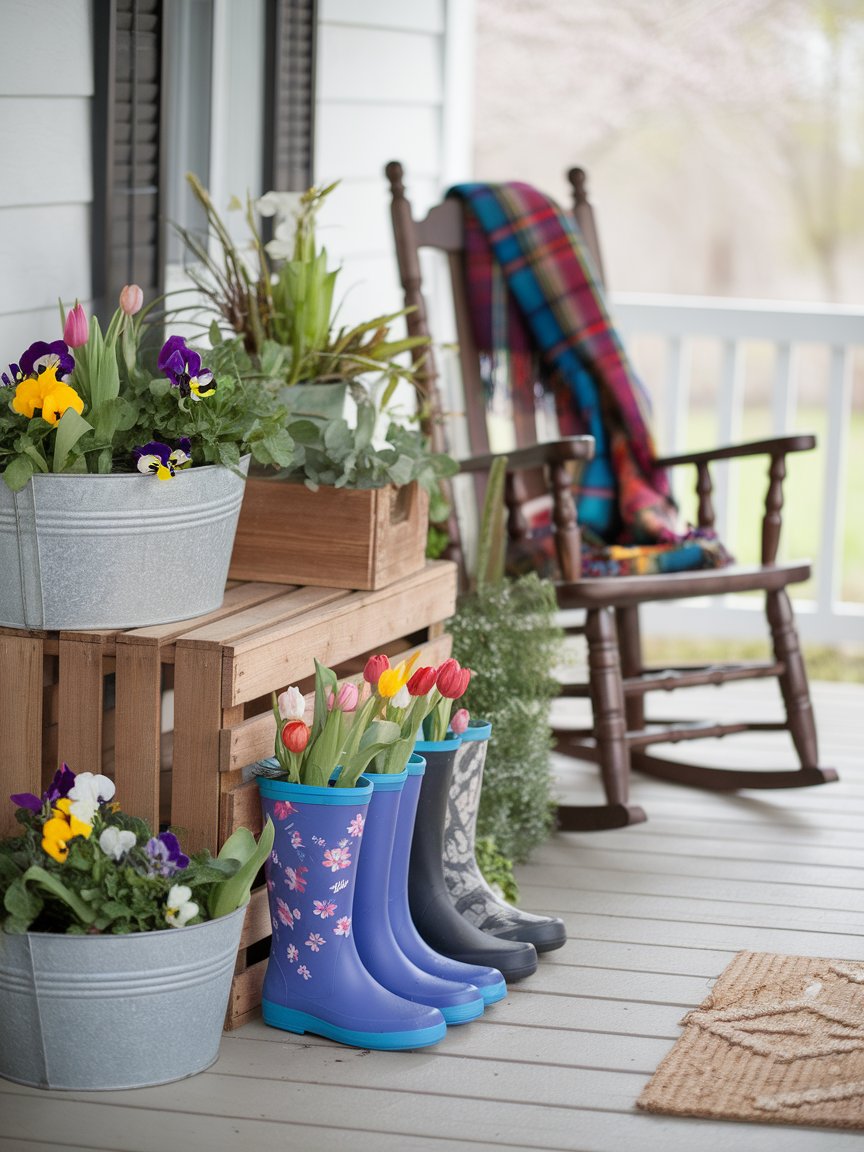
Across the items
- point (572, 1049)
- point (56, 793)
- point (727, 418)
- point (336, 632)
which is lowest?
point (572, 1049)

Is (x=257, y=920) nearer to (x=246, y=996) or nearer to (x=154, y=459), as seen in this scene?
(x=246, y=996)

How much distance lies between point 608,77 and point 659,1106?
7.95m

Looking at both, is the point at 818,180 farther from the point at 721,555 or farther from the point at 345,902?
the point at 345,902

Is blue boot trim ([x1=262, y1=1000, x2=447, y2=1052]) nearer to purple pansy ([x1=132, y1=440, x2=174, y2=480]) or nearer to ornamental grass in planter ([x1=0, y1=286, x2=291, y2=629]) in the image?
ornamental grass in planter ([x1=0, y1=286, x2=291, y2=629])

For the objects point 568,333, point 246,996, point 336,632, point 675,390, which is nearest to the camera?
point 246,996

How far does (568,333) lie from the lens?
3268 mm

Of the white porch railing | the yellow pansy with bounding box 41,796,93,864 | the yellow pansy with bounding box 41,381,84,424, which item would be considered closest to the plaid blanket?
the white porch railing

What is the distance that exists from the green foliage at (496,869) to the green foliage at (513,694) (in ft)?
0.49

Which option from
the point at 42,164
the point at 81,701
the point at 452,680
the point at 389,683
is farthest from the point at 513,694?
the point at 42,164

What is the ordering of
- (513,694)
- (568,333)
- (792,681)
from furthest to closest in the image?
(568,333) → (792,681) → (513,694)

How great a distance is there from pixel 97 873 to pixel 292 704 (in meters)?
0.31

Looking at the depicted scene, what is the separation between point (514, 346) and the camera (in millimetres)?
3309

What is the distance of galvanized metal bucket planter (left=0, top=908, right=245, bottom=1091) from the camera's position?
1.77m

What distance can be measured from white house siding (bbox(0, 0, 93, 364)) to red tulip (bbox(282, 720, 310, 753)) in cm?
73
